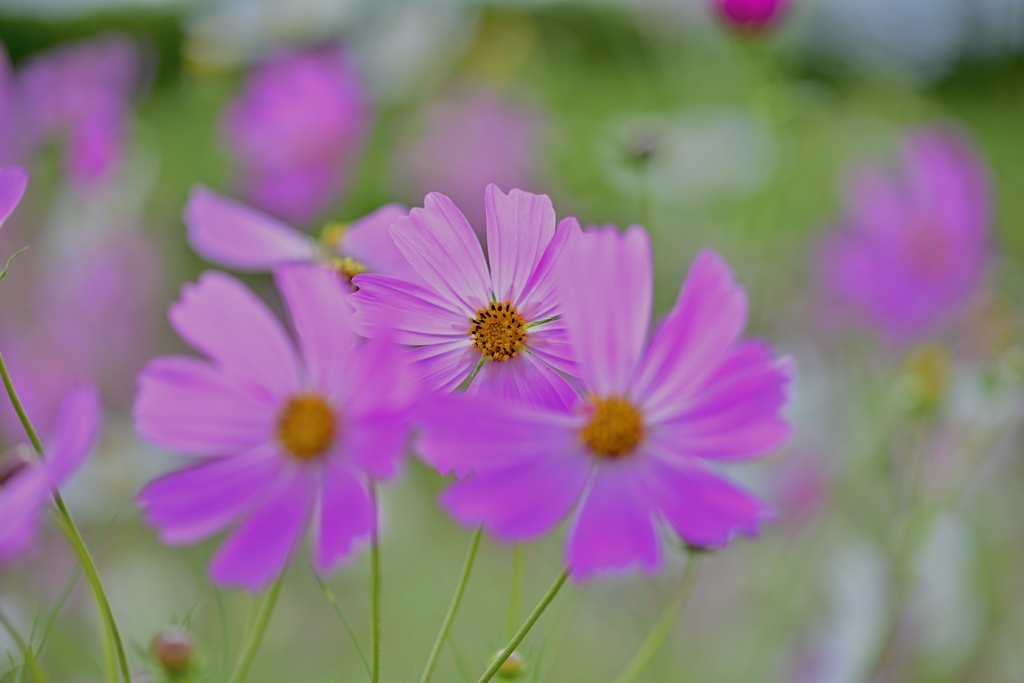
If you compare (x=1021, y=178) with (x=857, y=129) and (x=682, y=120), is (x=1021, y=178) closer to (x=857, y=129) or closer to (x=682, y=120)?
(x=857, y=129)

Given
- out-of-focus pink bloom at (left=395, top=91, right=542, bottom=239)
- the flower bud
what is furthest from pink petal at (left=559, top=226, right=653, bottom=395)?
out-of-focus pink bloom at (left=395, top=91, right=542, bottom=239)

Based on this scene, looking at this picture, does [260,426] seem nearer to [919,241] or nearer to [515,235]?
[515,235]

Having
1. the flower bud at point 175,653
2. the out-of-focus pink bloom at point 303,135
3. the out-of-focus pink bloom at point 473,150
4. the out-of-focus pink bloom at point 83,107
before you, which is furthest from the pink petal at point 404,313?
the out-of-focus pink bloom at point 473,150

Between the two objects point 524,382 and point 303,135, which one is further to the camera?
point 303,135

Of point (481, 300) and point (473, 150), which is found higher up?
point (473, 150)

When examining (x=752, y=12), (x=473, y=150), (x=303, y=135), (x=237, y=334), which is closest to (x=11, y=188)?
(x=237, y=334)

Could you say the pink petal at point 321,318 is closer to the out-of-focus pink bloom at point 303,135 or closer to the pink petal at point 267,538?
the pink petal at point 267,538
